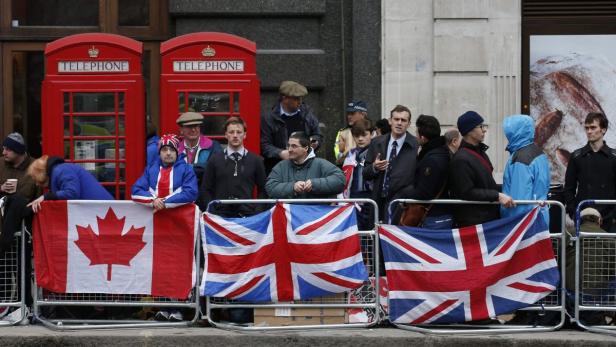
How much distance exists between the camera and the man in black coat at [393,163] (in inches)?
471

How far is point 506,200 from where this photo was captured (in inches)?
425

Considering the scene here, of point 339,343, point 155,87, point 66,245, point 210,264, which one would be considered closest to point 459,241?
point 339,343

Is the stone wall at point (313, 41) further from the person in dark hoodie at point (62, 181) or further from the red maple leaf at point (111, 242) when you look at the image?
the red maple leaf at point (111, 242)

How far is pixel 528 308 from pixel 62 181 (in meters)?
4.47

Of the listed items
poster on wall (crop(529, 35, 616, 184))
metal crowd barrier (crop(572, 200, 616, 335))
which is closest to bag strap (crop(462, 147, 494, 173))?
metal crowd barrier (crop(572, 200, 616, 335))

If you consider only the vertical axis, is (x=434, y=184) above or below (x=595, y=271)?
above

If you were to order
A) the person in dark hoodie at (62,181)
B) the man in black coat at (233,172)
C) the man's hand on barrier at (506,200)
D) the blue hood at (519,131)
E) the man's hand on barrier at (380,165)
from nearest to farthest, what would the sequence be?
the man's hand on barrier at (506,200) → the blue hood at (519,131) → the person in dark hoodie at (62,181) → the man in black coat at (233,172) → the man's hand on barrier at (380,165)

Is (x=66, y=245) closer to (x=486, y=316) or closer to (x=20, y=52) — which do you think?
(x=486, y=316)

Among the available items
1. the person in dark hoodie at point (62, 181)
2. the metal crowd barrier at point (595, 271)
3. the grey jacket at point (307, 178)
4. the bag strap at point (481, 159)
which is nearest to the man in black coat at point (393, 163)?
the grey jacket at point (307, 178)

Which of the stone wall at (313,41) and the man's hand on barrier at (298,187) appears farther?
the stone wall at (313,41)

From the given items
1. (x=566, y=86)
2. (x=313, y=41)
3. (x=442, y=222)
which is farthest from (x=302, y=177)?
(x=566, y=86)

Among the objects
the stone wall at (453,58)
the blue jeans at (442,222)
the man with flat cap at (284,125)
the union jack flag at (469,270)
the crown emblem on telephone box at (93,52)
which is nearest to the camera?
the union jack flag at (469,270)

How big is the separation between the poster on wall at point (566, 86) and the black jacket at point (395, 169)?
13.9ft

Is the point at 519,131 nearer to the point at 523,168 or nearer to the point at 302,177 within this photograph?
the point at 523,168
